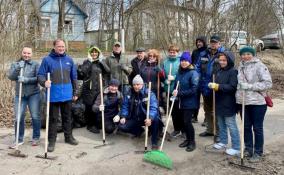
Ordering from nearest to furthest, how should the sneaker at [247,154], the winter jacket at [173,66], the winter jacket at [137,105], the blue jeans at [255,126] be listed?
the blue jeans at [255,126]
the sneaker at [247,154]
the winter jacket at [137,105]
the winter jacket at [173,66]

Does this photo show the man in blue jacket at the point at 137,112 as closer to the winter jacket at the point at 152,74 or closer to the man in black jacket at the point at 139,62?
the winter jacket at the point at 152,74

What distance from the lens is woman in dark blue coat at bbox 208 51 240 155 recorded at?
6.37 meters

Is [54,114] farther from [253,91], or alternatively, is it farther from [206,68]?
[253,91]

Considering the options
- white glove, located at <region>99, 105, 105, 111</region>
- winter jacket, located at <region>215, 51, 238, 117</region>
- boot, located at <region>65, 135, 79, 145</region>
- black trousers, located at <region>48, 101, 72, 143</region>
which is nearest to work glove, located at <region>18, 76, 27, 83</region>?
black trousers, located at <region>48, 101, 72, 143</region>

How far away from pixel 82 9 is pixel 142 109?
32143 millimetres

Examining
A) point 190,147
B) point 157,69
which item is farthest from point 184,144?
point 157,69

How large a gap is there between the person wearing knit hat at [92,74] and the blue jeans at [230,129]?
2.41 m

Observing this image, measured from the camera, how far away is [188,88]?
22.7 ft

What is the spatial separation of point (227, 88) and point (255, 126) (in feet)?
2.33

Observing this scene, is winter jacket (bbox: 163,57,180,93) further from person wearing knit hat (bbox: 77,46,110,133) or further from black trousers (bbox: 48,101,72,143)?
black trousers (bbox: 48,101,72,143)

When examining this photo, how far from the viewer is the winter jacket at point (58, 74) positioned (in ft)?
21.8

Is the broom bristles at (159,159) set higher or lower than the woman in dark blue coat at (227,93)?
lower

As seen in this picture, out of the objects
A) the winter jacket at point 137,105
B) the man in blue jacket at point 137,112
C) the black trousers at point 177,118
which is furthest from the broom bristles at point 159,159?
the black trousers at point 177,118

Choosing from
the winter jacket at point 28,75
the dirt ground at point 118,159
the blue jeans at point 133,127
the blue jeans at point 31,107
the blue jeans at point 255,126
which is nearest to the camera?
the dirt ground at point 118,159
